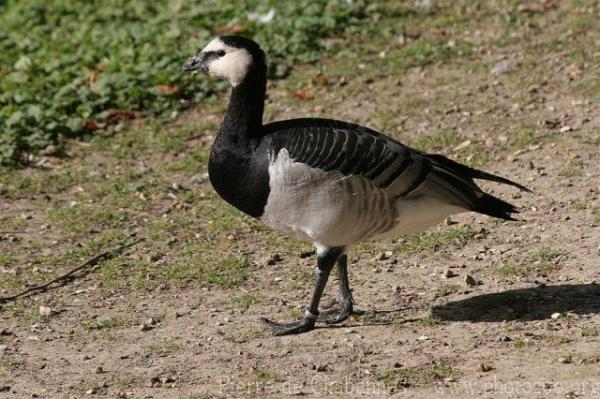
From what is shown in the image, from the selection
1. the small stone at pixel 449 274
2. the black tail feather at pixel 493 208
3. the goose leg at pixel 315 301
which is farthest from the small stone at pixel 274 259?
the black tail feather at pixel 493 208

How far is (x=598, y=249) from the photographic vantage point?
7043 mm

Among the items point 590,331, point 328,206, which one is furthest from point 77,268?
point 590,331

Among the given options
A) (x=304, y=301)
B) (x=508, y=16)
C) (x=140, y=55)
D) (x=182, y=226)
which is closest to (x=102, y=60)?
(x=140, y=55)

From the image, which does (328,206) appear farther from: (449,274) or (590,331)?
(590,331)

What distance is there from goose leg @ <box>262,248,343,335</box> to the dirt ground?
0.07 m

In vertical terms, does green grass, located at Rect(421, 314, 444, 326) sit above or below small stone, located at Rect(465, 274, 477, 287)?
below

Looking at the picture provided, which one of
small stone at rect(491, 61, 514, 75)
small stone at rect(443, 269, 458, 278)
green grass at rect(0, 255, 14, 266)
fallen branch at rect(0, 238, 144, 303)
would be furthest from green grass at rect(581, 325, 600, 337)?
small stone at rect(491, 61, 514, 75)

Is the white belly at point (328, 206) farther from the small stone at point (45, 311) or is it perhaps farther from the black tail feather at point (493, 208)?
the small stone at point (45, 311)

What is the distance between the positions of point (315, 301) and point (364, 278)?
0.92 metres

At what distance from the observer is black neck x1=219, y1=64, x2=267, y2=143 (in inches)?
249

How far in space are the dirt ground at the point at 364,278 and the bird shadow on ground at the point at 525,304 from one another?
1 centimetres

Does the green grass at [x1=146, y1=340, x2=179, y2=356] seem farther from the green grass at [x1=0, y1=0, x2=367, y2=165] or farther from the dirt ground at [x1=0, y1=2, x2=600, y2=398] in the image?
the green grass at [x1=0, y1=0, x2=367, y2=165]

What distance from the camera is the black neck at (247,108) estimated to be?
633 cm

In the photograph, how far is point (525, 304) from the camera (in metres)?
6.45
